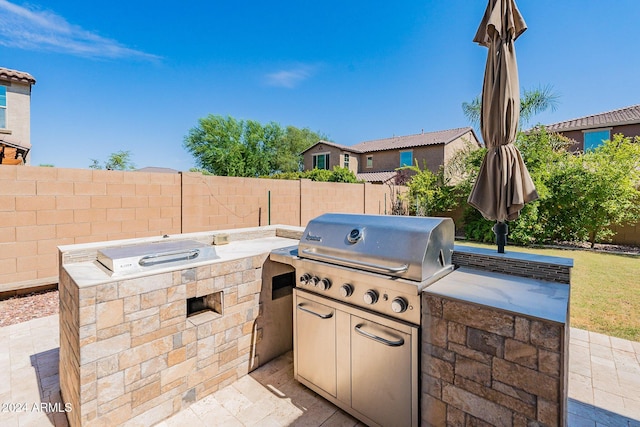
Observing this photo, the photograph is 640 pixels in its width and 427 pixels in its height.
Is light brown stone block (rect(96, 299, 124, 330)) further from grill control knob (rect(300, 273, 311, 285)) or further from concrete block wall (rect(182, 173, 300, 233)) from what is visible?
concrete block wall (rect(182, 173, 300, 233))

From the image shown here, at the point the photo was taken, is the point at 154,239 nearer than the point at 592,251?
Yes

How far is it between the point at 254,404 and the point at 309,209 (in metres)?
8.16

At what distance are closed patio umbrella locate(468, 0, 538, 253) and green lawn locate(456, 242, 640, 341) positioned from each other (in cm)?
281

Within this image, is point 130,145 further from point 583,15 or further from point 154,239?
point 583,15

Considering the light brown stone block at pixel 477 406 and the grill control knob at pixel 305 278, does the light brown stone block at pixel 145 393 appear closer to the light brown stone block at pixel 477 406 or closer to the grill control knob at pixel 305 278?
the grill control knob at pixel 305 278

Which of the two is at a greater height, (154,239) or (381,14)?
(381,14)

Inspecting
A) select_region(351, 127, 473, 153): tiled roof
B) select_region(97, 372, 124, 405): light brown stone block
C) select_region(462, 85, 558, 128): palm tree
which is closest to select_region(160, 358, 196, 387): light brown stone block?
select_region(97, 372, 124, 405): light brown stone block

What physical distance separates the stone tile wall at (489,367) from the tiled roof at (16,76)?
17892mm

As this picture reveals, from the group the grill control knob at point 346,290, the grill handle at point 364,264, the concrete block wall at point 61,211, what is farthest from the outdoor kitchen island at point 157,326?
the concrete block wall at point 61,211

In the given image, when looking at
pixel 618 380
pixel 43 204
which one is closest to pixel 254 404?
pixel 618 380

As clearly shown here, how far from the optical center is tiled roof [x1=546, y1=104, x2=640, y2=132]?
16.0 meters

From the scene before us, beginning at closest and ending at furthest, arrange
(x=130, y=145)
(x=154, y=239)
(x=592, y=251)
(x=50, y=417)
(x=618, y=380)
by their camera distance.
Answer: (x=50, y=417) < (x=618, y=380) < (x=154, y=239) < (x=592, y=251) < (x=130, y=145)

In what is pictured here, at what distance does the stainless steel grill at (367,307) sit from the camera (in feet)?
7.16

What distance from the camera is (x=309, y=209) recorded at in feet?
A: 35.2
